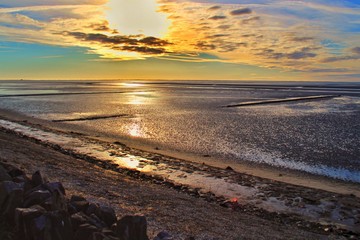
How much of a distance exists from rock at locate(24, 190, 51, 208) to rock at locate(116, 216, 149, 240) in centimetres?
131

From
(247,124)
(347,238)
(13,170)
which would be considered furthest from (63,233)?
(247,124)

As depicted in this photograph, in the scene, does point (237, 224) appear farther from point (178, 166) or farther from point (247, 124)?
point (247, 124)

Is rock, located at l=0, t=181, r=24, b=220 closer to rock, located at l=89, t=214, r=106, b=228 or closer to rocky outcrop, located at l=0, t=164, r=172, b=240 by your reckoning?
rocky outcrop, located at l=0, t=164, r=172, b=240

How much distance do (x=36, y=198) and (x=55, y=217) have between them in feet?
2.75

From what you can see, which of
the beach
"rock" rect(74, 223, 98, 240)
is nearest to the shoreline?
the beach

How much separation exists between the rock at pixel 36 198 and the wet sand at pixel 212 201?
2190 millimetres

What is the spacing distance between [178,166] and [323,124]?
57.8ft

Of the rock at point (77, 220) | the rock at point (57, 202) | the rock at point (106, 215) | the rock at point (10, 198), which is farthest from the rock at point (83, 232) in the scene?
the rock at point (10, 198)

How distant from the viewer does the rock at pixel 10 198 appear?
18.6 ft

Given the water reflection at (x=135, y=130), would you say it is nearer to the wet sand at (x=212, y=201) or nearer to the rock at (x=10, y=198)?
the wet sand at (x=212, y=201)

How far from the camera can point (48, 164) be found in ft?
40.8

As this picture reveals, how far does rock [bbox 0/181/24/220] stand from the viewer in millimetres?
5676

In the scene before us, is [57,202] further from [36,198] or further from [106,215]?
[106,215]

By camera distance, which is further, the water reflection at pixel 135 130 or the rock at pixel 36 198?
the water reflection at pixel 135 130
